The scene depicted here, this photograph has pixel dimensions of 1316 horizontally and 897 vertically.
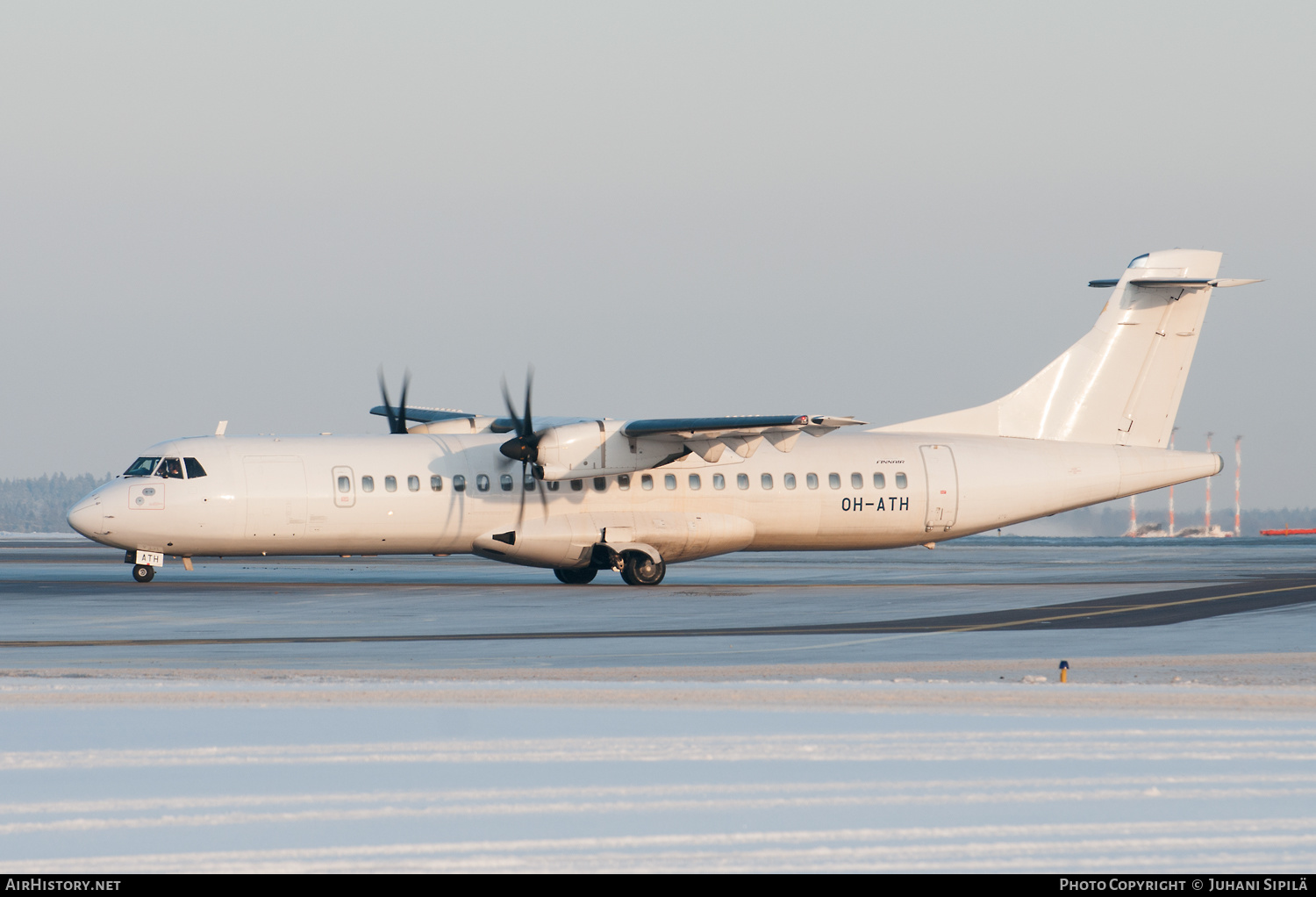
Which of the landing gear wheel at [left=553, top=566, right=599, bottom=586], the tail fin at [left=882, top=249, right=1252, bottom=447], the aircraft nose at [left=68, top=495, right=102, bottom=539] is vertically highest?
the tail fin at [left=882, top=249, right=1252, bottom=447]

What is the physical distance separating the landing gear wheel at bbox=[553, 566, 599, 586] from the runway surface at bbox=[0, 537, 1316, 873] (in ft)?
26.1

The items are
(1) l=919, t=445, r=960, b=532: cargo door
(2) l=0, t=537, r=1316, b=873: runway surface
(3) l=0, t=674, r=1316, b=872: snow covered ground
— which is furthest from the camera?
(1) l=919, t=445, r=960, b=532: cargo door

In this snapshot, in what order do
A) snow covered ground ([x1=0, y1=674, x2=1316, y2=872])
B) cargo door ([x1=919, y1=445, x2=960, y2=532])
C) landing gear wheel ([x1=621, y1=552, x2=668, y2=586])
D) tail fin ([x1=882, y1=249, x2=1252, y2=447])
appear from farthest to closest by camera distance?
1. tail fin ([x1=882, y1=249, x2=1252, y2=447])
2. cargo door ([x1=919, y1=445, x2=960, y2=532])
3. landing gear wheel ([x1=621, y1=552, x2=668, y2=586])
4. snow covered ground ([x1=0, y1=674, x2=1316, y2=872])

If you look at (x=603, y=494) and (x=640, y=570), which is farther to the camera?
(x=603, y=494)

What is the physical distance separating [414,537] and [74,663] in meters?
13.6

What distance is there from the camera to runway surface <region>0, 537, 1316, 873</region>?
6551 mm

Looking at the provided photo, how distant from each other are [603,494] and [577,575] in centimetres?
206

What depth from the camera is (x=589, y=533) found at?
92.0 ft

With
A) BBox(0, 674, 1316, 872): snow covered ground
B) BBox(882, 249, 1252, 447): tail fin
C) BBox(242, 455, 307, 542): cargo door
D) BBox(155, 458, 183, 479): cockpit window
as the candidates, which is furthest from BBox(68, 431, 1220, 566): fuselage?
BBox(0, 674, 1316, 872): snow covered ground

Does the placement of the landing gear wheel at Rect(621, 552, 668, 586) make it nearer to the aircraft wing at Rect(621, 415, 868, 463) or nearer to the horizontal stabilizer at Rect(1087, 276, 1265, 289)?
the aircraft wing at Rect(621, 415, 868, 463)

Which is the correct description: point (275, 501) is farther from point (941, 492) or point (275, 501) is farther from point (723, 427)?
point (941, 492)

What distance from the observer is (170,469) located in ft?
88.3

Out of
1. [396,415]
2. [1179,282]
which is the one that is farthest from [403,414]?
[1179,282]

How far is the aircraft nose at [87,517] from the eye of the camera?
26219mm
